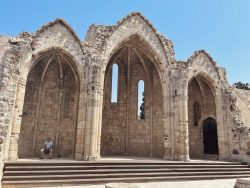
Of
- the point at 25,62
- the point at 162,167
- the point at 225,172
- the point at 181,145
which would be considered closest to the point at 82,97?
the point at 25,62

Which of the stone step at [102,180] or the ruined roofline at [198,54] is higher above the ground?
the ruined roofline at [198,54]

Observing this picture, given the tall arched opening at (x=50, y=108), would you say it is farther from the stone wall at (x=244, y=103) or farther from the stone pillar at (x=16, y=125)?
the stone wall at (x=244, y=103)

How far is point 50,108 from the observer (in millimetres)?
13242

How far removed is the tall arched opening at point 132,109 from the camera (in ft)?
47.8

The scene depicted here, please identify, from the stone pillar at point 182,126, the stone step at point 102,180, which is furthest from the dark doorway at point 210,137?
the stone step at point 102,180

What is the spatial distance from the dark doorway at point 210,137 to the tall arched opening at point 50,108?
29.6 ft

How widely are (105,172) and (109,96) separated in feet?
23.8

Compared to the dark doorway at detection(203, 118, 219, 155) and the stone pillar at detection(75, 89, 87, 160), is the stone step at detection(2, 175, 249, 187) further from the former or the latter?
the dark doorway at detection(203, 118, 219, 155)

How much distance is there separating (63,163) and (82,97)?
3504mm

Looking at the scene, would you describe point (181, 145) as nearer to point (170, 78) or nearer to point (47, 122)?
point (170, 78)

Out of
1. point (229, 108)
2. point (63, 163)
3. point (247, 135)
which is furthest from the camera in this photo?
point (229, 108)

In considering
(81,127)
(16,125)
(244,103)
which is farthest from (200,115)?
(16,125)

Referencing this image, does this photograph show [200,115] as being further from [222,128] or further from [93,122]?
[93,122]

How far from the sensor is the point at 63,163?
8727 millimetres
